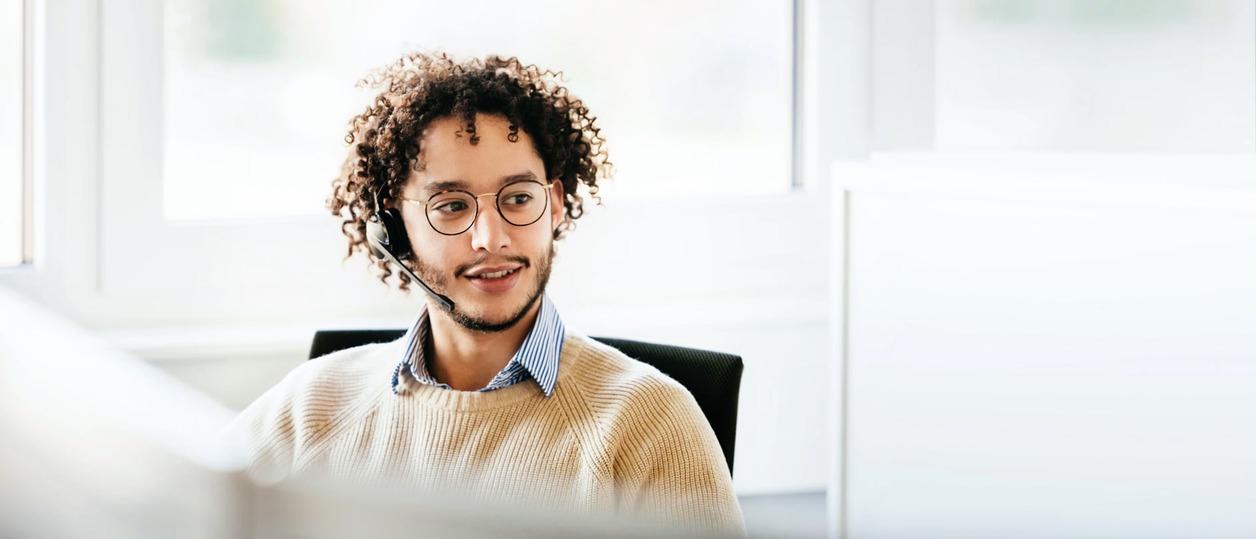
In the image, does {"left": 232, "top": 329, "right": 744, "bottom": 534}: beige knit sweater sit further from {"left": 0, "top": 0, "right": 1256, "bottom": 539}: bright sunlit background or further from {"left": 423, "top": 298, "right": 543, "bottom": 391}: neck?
{"left": 0, "top": 0, "right": 1256, "bottom": 539}: bright sunlit background

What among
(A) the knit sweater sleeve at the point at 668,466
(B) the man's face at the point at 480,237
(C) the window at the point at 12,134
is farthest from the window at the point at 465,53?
(A) the knit sweater sleeve at the point at 668,466

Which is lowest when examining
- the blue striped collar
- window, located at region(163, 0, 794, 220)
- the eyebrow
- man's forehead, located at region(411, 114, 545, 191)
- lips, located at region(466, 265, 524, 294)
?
the blue striped collar

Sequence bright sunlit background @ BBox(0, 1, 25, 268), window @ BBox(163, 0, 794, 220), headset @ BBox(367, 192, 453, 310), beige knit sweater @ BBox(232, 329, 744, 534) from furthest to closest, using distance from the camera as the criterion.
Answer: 1. window @ BBox(163, 0, 794, 220)
2. bright sunlit background @ BBox(0, 1, 25, 268)
3. headset @ BBox(367, 192, 453, 310)
4. beige knit sweater @ BBox(232, 329, 744, 534)

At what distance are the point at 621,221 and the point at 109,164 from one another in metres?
0.78

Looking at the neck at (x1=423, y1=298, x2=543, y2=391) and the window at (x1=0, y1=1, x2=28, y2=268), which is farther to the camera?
the window at (x1=0, y1=1, x2=28, y2=268)

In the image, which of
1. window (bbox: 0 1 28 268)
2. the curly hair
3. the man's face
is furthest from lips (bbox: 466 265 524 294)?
window (bbox: 0 1 28 268)

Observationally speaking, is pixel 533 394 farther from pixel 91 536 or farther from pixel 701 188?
pixel 701 188

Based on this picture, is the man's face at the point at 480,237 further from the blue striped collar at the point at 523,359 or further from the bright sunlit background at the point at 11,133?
the bright sunlit background at the point at 11,133

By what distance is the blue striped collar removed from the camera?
1.17 metres

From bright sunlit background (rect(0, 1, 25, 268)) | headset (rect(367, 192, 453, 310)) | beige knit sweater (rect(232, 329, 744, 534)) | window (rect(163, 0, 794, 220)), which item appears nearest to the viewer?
beige knit sweater (rect(232, 329, 744, 534))

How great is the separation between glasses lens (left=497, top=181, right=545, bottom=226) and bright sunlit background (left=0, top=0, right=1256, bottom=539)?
1.45 feet

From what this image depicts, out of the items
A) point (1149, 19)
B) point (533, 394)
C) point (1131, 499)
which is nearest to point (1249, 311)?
point (1131, 499)

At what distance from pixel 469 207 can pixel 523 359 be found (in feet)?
0.50

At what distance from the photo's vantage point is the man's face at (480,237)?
3.91 ft
